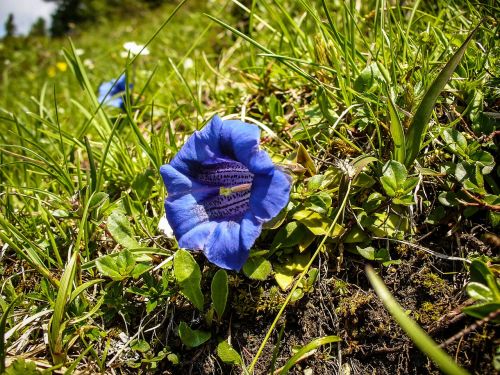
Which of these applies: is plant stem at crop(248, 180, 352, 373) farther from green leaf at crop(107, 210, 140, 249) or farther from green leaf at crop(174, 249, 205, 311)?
green leaf at crop(107, 210, 140, 249)

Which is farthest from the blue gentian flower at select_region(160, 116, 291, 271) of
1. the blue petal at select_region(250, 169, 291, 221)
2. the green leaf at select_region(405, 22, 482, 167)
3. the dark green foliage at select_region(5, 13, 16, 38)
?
the dark green foliage at select_region(5, 13, 16, 38)

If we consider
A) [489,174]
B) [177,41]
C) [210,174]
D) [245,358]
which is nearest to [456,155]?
[489,174]

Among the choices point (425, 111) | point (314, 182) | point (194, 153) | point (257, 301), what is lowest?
point (257, 301)

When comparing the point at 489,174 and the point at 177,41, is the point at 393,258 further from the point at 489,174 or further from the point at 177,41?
the point at 177,41

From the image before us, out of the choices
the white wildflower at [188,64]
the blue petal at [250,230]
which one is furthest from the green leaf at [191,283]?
the white wildflower at [188,64]

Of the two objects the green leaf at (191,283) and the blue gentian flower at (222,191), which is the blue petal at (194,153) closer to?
the blue gentian flower at (222,191)

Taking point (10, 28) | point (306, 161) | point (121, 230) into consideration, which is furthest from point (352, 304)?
point (10, 28)

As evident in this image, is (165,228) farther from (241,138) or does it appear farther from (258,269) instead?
(241,138)
